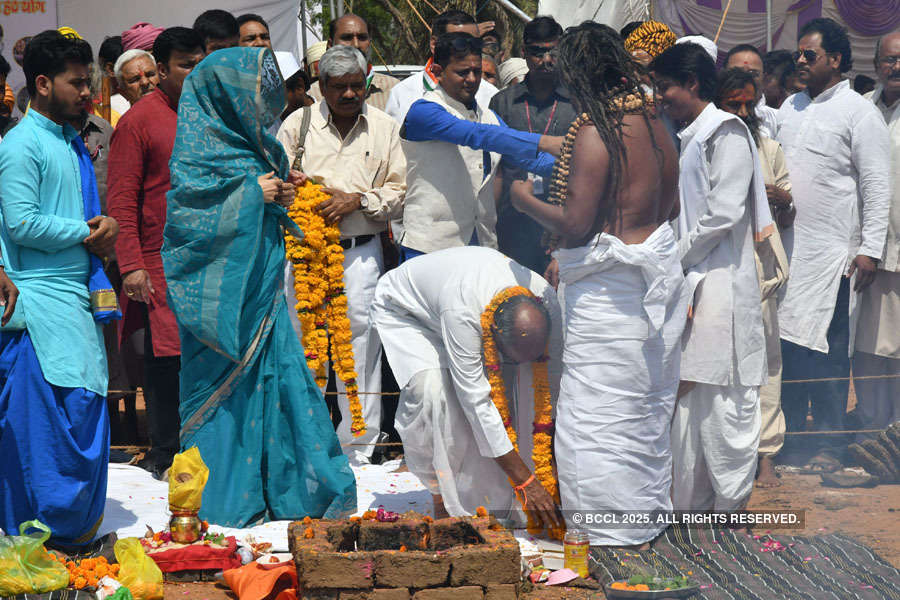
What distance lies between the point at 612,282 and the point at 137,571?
89.7 inches

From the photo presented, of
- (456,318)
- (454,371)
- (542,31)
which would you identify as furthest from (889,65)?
(454,371)

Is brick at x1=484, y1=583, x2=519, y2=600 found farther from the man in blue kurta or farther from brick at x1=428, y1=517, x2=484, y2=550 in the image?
the man in blue kurta

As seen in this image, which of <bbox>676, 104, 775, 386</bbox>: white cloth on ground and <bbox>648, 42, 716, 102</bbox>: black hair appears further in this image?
<bbox>648, 42, 716, 102</bbox>: black hair

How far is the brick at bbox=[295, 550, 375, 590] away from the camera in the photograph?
4035 millimetres

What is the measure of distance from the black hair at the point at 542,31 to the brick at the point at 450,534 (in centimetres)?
351

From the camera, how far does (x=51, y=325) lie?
481 centimetres

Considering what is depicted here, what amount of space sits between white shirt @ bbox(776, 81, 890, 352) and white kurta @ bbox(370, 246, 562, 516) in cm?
228

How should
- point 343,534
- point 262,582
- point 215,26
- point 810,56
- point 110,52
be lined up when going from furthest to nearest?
point 110,52 < point 810,56 < point 215,26 < point 343,534 < point 262,582

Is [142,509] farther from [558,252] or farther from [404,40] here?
[404,40]

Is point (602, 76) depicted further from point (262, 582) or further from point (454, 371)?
point (262, 582)

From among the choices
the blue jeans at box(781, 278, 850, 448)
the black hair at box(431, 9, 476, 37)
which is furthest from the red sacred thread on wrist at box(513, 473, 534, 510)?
the black hair at box(431, 9, 476, 37)

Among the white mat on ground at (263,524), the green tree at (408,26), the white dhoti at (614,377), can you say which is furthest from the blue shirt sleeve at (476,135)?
the green tree at (408,26)

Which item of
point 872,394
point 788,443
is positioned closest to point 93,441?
point 788,443

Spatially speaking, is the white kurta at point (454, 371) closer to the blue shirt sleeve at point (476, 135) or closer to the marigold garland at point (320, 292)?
the blue shirt sleeve at point (476, 135)
